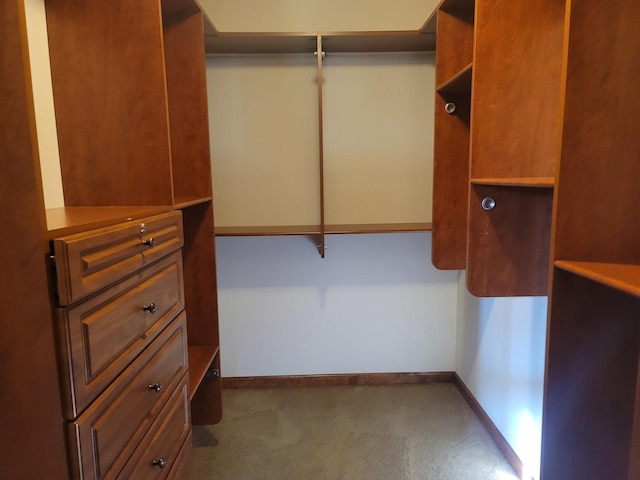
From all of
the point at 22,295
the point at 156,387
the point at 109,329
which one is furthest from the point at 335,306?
the point at 22,295

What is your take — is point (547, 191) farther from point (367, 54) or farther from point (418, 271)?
point (367, 54)

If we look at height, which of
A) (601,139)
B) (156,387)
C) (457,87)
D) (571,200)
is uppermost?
(457,87)

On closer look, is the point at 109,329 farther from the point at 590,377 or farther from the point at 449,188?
the point at 449,188

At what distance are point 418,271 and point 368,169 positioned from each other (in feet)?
2.32

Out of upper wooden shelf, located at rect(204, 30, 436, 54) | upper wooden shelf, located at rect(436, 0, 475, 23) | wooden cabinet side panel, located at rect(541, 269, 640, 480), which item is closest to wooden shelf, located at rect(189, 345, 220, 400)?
wooden cabinet side panel, located at rect(541, 269, 640, 480)

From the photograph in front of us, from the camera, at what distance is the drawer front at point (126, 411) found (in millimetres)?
909

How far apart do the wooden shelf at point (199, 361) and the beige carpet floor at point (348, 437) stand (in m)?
0.52

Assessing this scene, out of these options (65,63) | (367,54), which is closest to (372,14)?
(367,54)

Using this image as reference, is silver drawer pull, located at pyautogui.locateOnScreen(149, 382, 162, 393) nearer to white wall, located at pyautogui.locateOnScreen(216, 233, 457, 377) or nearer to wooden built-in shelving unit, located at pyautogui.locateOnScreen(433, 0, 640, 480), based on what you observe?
wooden built-in shelving unit, located at pyautogui.locateOnScreen(433, 0, 640, 480)

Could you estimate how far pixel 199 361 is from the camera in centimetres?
193

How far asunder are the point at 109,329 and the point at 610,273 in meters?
1.12

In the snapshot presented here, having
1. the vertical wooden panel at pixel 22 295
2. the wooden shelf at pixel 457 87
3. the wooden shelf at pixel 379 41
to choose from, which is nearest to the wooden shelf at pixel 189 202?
the vertical wooden panel at pixel 22 295

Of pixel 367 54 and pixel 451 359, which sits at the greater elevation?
pixel 367 54

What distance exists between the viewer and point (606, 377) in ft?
3.65
